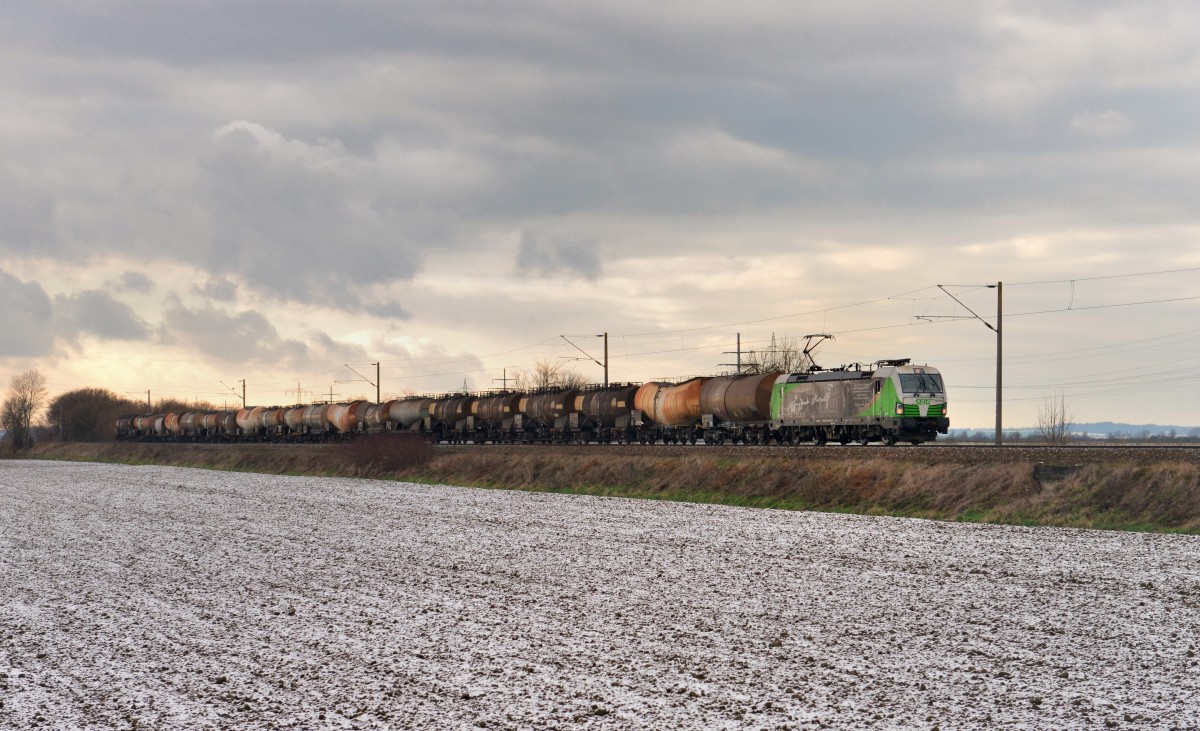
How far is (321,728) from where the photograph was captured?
10.3 meters

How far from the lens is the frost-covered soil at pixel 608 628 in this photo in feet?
36.1

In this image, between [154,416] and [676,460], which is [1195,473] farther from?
[154,416]

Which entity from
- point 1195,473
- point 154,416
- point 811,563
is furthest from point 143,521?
point 154,416

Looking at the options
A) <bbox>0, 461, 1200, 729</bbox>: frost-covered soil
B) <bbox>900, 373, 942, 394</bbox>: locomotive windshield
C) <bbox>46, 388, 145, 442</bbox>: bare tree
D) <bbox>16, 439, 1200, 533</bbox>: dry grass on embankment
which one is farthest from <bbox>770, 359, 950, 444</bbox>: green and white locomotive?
<bbox>46, 388, 145, 442</bbox>: bare tree

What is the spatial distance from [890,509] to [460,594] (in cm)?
1663

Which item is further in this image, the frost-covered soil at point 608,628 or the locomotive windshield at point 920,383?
the locomotive windshield at point 920,383

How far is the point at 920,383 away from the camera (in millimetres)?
41094

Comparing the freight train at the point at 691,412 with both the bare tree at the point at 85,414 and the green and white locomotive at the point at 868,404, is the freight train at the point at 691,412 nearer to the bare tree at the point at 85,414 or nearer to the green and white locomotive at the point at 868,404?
the green and white locomotive at the point at 868,404

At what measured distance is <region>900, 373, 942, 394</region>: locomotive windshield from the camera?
1603 inches

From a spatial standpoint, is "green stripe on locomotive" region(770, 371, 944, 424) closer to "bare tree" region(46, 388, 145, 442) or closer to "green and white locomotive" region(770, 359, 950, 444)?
"green and white locomotive" region(770, 359, 950, 444)

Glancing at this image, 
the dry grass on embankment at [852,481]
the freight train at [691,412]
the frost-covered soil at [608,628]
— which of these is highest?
the freight train at [691,412]

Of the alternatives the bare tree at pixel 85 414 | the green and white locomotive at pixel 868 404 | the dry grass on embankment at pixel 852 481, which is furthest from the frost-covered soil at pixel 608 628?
the bare tree at pixel 85 414

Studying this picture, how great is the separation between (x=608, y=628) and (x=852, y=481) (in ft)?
64.6

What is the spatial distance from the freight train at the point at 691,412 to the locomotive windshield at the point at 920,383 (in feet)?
0.12
